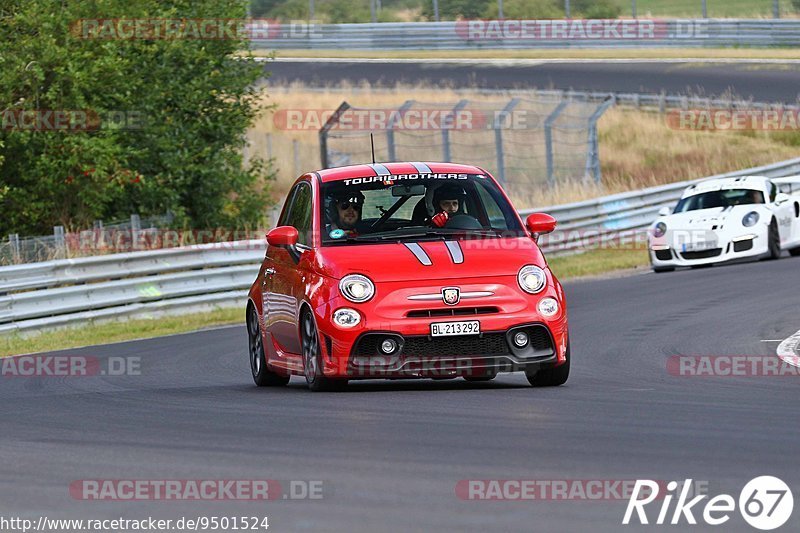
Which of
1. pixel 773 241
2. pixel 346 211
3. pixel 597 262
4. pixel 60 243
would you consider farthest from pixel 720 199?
pixel 346 211

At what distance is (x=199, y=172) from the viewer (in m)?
27.7

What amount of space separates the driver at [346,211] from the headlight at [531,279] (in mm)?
1292

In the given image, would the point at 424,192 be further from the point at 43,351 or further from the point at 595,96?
the point at 595,96

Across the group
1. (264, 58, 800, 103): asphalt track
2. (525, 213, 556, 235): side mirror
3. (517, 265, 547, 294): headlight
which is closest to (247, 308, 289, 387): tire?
(525, 213, 556, 235): side mirror

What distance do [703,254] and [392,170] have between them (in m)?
12.1

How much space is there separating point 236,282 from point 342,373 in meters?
11.7

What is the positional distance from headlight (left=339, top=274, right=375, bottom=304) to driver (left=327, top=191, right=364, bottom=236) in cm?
77

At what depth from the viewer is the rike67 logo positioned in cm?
560

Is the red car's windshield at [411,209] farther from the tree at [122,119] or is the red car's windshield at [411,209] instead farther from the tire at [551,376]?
the tree at [122,119]

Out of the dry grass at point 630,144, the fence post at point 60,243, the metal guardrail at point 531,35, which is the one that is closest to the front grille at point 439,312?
the fence post at point 60,243

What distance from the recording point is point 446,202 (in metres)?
10.9

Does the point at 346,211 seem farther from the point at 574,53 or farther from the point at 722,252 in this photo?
the point at 574,53

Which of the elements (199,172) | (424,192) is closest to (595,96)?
(199,172)

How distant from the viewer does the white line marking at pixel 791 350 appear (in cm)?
1178
